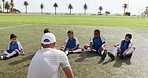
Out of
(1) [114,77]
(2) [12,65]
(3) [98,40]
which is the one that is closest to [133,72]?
(1) [114,77]

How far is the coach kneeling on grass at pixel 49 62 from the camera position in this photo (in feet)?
12.3

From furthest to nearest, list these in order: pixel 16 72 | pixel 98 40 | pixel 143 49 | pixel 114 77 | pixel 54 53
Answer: pixel 143 49 → pixel 98 40 → pixel 16 72 → pixel 114 77 → pixel 54 53

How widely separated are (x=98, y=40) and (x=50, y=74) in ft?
21.2

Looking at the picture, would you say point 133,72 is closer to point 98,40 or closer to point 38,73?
point 98,40

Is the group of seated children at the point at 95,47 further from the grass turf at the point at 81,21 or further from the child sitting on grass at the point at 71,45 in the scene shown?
the grass turf at the point at 81,21

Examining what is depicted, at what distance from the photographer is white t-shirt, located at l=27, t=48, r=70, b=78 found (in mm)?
3736

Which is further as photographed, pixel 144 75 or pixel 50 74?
pixel 144 75

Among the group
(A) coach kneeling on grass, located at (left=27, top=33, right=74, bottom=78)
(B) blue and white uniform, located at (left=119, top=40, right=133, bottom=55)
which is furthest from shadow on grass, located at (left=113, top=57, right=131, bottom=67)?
(A) coach kneeling on grass, located at (left=27, top=33, right=74, bottom=78)

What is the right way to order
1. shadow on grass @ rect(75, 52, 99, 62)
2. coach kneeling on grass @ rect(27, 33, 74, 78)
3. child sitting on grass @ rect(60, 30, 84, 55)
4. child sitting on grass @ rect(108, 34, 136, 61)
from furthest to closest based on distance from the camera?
child sitting on grass @ rect(60, 30, 84, 55)
shadow on grass @ rect(75, 52, 99, 62)
child sitting on grass @ rect(108, 34, 136, 61)
coach kneeling on grass @ rect(27, 33, 74, 78)

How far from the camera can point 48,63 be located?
3.76 meters

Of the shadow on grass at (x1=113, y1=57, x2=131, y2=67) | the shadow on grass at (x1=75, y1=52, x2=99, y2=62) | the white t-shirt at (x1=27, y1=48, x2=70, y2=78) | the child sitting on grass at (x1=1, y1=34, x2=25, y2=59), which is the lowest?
the shadow on grass at (x1=113, y1=57, x2=131, y2=67)

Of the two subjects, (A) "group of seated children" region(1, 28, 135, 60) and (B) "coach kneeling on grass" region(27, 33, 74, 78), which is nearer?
(B) "coach kneeling on grass" region(27, 33, 74, 78)

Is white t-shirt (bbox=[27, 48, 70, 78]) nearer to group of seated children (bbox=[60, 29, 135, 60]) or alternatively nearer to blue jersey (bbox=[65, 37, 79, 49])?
group of seated children (bbox=[60, 29, 135, 60])

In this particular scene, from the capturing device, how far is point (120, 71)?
23.9ft
